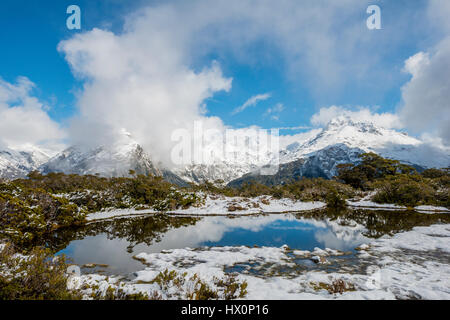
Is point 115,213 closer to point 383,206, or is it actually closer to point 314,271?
point 314,271

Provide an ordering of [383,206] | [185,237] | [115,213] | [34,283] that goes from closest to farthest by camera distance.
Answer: [34,283], [185,237], [115,213], [383,206]

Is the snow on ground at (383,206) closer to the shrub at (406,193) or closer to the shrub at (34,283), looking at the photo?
the shrub at (406,193)

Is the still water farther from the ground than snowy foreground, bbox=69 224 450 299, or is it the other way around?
snowy foreground, bbox=69 224 450 299

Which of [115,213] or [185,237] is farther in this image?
[115,213]

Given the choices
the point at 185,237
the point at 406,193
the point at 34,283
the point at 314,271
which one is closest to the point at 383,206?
the point at 406,193

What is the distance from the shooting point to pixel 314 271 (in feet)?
31.6

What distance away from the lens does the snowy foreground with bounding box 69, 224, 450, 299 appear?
6.95 m

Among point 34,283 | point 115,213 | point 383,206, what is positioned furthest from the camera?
point 383,206

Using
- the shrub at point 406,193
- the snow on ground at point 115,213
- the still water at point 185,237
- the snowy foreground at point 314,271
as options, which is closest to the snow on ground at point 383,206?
the shrub at point 406,193

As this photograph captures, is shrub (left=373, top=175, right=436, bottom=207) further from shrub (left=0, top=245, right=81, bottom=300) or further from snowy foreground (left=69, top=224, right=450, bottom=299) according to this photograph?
shrub (left=0, top=245, right=81, bottom=300)

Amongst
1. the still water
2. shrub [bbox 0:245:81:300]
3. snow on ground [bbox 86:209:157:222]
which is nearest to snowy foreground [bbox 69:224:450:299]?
shrub [bbox 0:245:81:300]

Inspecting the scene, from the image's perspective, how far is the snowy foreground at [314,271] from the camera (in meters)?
6.95
